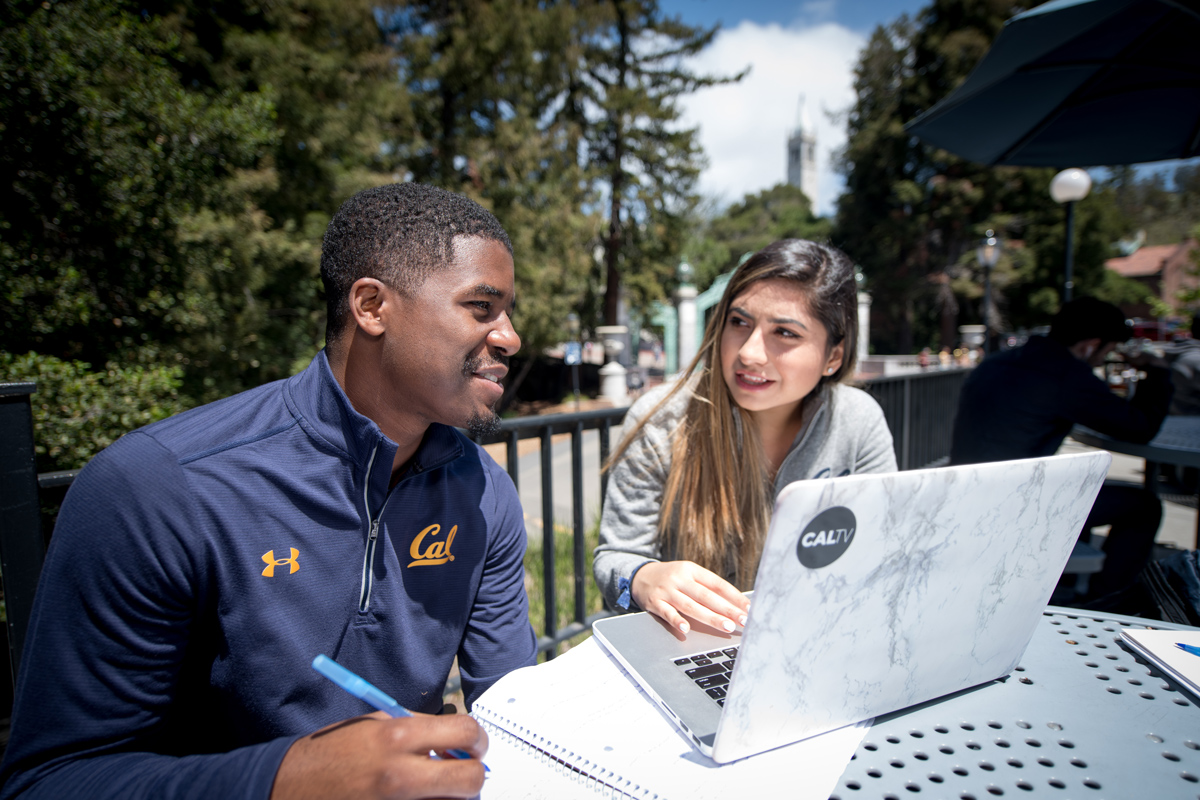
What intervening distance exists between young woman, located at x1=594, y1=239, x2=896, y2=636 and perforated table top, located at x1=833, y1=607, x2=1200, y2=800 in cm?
84

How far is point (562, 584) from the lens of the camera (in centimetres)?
424

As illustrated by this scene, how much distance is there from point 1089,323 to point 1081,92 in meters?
1.32

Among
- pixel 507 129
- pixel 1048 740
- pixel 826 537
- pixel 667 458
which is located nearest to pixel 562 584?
pixel 667 458

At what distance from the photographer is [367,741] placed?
0.73 m

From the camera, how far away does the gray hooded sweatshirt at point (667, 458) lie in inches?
69.1

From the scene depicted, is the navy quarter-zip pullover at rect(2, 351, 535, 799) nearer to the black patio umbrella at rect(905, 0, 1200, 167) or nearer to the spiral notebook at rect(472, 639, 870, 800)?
the spiral notebook at rect(472, 639, 870, 800)

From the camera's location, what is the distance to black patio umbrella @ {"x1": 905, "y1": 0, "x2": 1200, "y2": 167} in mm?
2920

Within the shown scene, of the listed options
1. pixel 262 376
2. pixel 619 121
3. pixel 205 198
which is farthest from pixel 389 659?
Answer: pixel 619 121

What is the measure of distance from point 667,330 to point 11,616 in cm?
2622

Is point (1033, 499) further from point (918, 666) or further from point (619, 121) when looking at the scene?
point (619, 121)

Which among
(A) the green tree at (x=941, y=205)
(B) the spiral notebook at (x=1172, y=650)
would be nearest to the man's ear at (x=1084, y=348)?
A: (B) the spiral notebook at (x=1172, y=650)

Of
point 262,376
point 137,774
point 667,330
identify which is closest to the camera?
point 137,774

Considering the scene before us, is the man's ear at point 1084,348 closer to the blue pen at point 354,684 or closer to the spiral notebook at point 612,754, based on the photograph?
the spiral notebook at point 612,754

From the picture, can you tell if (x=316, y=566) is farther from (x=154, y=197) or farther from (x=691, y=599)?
(x=154, y=197)
